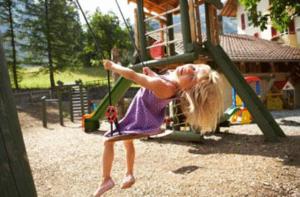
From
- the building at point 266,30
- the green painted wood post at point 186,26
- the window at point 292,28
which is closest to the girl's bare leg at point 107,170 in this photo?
the green painted wood post at point 186,26

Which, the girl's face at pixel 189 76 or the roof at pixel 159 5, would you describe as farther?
the roof at pixel 159 5

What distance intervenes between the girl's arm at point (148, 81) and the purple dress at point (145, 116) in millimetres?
173

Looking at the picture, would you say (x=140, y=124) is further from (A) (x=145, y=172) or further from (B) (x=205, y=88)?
(A) (x=145, y=172)

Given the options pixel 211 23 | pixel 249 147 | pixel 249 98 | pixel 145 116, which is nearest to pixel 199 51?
pixel 211 23

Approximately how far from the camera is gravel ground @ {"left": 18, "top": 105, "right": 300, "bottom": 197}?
5.85 metres

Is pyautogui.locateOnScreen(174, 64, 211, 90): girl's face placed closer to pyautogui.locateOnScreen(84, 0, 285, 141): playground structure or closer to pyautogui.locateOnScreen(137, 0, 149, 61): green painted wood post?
pyautogui.locateOnScreen(84, 0, 285, 141): playground structure

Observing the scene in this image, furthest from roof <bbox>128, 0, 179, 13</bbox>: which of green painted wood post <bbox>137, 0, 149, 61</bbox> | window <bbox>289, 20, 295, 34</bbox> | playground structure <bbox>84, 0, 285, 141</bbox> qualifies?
window <bbox>289, 20, 295, 34</bbox>

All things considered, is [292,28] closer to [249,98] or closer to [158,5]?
[158,5]

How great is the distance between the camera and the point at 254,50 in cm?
2252

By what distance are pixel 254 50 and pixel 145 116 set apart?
790 inches

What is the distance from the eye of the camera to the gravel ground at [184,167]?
19.2ft

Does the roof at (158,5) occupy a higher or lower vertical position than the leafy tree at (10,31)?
lower

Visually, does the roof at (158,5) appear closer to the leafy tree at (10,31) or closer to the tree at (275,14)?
the tree at (275,14)

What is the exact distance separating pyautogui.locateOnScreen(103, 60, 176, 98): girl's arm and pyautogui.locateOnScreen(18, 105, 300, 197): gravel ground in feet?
8.54
